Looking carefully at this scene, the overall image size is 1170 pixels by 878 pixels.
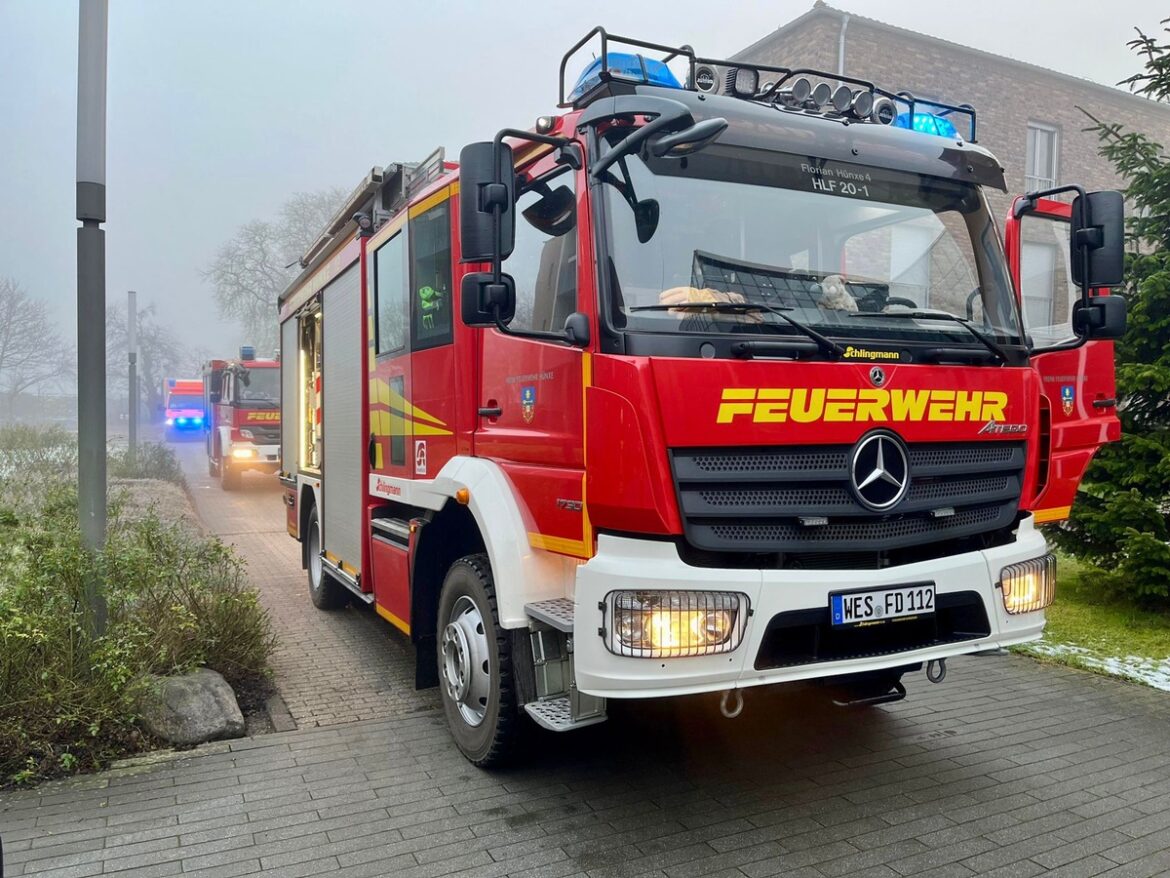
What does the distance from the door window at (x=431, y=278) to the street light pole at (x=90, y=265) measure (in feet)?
5.58

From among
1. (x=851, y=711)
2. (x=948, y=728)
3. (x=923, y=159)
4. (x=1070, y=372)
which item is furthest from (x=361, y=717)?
(x=1070, y=372)

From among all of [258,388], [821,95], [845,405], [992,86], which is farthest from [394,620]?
[992,86]

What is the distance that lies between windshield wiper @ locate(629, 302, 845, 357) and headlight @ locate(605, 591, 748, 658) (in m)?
0.99

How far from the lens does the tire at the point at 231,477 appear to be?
1948 centimetres

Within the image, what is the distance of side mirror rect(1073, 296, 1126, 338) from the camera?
166 inches

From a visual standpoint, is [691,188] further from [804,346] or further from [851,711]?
[851,711]

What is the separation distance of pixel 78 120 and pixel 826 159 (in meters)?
3.94

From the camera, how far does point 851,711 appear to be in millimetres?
5082

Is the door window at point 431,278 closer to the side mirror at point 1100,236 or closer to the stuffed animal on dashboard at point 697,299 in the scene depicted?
the stuffed animal on dashboard at point 697,299

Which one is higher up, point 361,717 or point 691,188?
point 691,188

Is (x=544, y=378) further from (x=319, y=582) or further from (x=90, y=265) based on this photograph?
(x=319, y=582)

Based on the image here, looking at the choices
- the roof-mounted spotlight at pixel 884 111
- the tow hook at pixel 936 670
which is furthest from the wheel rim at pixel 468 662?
the roof-mounted spotlight at pixel 884 111

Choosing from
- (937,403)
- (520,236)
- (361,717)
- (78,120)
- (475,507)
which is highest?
(78,120)

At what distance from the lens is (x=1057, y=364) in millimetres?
5504
